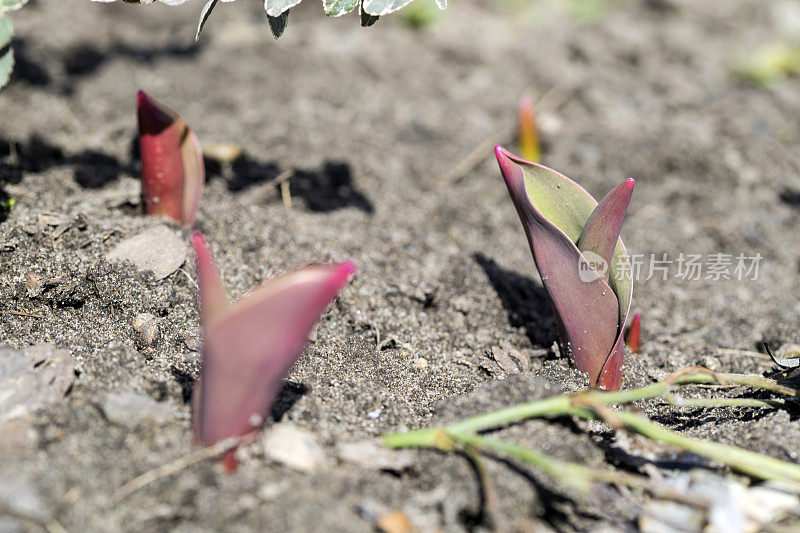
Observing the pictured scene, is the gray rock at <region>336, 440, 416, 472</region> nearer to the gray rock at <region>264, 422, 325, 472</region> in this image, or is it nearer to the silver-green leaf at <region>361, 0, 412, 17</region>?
the gray rock at <region>264, 422, 325, 472</region>

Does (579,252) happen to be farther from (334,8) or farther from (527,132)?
(527,132)

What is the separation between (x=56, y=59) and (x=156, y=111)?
140cm

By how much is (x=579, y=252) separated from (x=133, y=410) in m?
0.86

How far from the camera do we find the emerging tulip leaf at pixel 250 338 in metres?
0.95

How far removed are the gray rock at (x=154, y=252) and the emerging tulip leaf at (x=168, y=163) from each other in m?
0.10

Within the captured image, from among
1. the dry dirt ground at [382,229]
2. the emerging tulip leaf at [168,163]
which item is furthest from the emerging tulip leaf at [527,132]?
the emerging tulip leaf at [168,163]

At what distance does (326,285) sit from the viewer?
95 cm

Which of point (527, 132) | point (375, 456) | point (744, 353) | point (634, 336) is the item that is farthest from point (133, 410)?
point (527, 132)

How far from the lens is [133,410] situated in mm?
1168

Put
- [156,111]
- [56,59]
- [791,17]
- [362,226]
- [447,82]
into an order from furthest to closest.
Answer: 1. [791,17]
2. [447,82]
3. [56,59]
4. [362,226]
5. [156,111]

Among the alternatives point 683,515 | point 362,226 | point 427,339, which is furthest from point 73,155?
point 683,515

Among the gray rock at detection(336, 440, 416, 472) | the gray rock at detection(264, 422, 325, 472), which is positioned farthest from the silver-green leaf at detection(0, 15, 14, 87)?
the gray rock at detection(336, 440, 416, 472)

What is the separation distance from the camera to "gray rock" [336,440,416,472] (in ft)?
3.78

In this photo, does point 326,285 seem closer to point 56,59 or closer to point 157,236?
point 157,236
